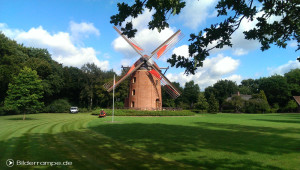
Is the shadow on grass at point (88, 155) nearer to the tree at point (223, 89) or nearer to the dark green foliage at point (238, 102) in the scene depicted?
the dark green foliage at point (238, 102)

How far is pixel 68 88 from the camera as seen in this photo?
55688mm

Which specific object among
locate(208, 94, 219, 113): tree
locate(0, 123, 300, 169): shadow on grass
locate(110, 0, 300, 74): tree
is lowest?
locate(0, 123, 300, 169): shadow on grass

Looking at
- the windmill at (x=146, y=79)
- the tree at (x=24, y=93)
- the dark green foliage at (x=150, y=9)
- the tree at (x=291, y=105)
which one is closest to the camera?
the dark green foliage at (x=150, y=9)

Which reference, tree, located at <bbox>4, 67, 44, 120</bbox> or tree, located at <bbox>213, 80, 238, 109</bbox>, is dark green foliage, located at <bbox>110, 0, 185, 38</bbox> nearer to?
tree, located at <bbox>4, 67, 44, 120</bbox>

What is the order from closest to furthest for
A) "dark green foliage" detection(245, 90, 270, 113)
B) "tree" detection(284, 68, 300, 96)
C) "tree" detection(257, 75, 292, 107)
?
"dark green foliage" detection(245, 90, 270, 113), "tree" detection(257, 75, 292, 107), "tree" detection(284, 68, 300, 96)

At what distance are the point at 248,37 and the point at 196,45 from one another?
5.91ft

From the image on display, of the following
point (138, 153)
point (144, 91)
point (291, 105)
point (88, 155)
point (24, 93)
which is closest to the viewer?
point (88, 155)

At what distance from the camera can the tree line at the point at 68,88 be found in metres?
25.7

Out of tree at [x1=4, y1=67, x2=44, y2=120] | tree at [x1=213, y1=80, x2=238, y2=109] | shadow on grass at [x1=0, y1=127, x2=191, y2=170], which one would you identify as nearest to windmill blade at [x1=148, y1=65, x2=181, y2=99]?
tree at [x1=4, y1=67, x2=44, y2=120]

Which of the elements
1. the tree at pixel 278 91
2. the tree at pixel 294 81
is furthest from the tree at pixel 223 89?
the tree at pixel 294 81

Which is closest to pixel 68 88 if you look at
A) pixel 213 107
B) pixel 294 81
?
pixel 213 107

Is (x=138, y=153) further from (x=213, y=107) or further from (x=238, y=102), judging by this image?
(x=238, y=102)

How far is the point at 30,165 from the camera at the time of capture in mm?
6727

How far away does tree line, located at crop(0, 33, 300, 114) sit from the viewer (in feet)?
84.3
